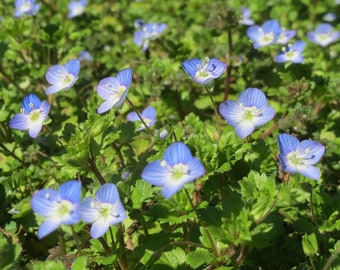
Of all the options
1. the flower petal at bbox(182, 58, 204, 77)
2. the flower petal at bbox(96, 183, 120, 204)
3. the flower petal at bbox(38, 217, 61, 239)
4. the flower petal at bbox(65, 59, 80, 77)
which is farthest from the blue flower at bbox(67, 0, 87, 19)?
the flower petal at bbox(38, 217, 61, 239)

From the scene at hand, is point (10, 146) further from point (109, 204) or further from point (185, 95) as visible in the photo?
point (109, 204)

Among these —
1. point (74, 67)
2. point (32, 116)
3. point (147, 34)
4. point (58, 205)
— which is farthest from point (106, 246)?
point (147, 34)

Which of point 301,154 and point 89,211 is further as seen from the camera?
point 301,154

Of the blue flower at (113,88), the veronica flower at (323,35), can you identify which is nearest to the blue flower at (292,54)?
the veronica flower at (323,35)

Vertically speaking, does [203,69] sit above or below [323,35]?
above

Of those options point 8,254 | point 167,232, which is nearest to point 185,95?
point 167,232

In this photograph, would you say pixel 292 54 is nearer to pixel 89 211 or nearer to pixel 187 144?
pixel 187 144

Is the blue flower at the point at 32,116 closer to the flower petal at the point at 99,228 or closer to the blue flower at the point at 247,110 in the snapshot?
the flower petal at the point at 99,228

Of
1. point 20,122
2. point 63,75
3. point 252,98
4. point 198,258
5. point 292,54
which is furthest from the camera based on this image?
point 292,54

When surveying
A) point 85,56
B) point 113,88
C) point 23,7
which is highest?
point 113,88
